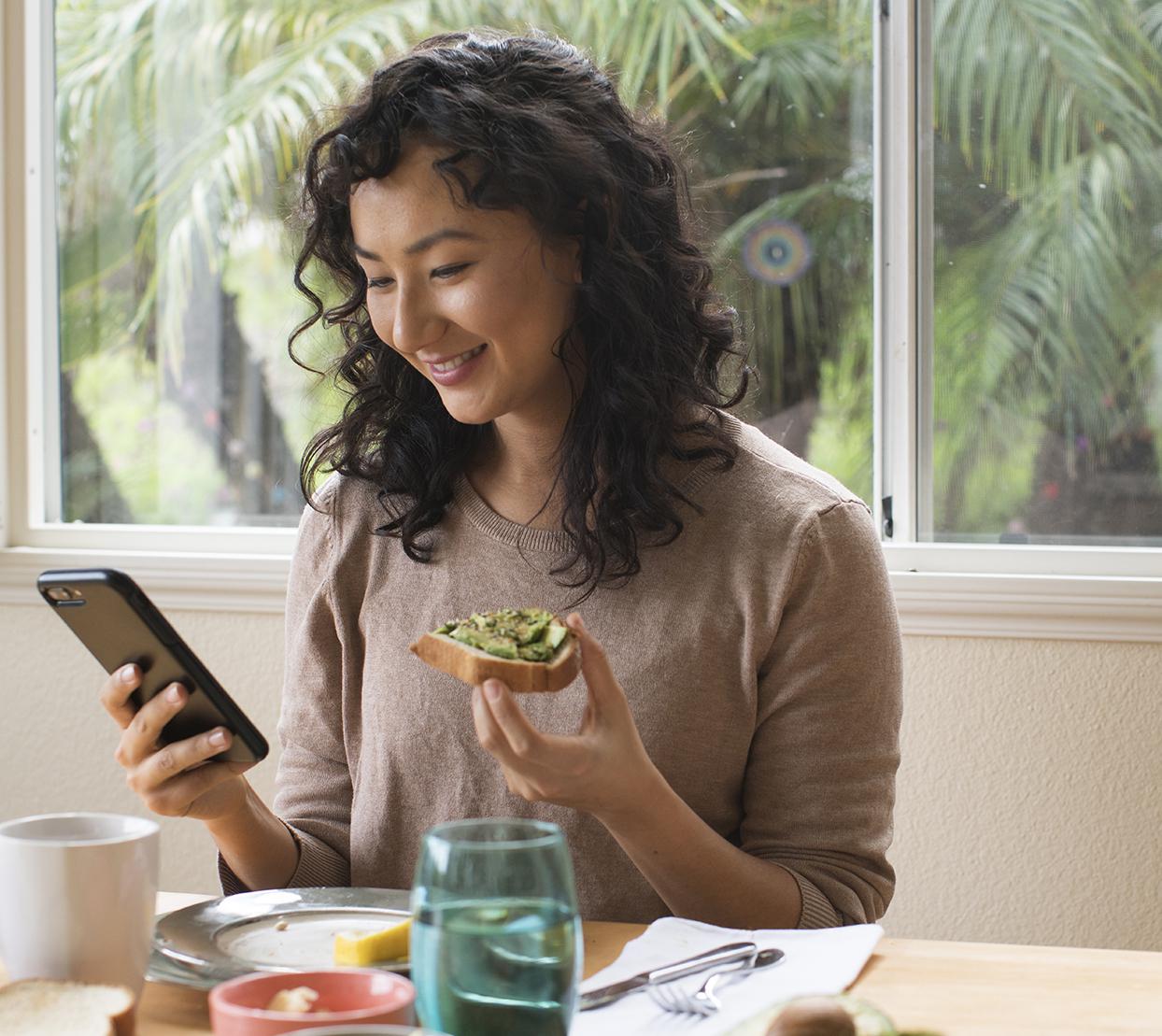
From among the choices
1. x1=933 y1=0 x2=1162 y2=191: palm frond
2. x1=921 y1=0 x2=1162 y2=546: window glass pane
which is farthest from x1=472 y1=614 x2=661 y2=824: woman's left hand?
x1=933 y1=0 x2=1162 y2=191: palm frond

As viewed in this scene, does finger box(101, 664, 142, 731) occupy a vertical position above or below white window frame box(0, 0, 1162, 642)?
below

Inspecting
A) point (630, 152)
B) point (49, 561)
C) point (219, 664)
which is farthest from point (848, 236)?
point (49, 561)

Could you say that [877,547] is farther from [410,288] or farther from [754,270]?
[754,270]

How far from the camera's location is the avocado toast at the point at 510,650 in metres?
1.12

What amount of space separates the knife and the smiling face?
0.63m

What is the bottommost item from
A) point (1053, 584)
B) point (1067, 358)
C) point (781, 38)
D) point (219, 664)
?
point (219, 664)

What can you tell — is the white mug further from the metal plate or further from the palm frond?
the palm frond

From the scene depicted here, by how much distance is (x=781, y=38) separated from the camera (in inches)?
86.0

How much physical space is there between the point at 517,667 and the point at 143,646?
30 centimetres

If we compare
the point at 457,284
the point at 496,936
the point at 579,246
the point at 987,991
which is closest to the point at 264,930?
the point at 496,936

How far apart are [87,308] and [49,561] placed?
481mm

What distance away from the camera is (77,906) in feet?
2.67

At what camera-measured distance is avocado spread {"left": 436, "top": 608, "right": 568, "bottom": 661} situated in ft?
3.73

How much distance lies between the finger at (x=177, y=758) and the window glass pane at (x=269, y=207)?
4.13 ft
